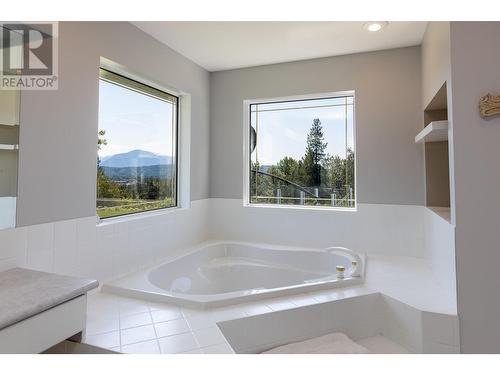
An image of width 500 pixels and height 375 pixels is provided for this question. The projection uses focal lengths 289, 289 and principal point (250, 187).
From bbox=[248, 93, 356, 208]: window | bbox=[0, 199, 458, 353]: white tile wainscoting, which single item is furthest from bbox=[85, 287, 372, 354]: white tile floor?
bbox=[248, 93, 356, 208]: window

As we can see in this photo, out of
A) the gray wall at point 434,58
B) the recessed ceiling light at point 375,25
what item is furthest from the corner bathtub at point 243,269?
the recessed ceiling light at point 375,25

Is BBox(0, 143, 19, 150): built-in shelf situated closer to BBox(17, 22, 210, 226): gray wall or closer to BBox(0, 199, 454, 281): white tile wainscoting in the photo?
BBox(17, 22, 210, 226): gray wall

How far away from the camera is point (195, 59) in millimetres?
3104

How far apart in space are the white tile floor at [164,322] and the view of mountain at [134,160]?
1.00m

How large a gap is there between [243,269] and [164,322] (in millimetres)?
1478

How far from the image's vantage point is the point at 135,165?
8.52 ft

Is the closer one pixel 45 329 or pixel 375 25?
pixel 45 329

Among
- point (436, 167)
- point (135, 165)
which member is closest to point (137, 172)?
point (135, 165)

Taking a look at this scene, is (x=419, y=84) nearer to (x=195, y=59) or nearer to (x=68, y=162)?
(x=195, y=59)

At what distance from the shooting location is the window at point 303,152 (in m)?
3.17

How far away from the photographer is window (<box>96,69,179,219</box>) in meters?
2.28

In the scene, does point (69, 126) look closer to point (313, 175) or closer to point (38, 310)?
point (38, 310)

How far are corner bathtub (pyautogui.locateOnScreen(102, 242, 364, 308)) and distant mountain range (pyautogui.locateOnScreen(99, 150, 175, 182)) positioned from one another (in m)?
0.83
